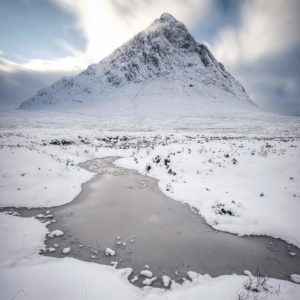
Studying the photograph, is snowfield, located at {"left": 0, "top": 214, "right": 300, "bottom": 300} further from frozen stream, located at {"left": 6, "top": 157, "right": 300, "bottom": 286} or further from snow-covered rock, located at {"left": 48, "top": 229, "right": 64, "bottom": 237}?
snow-covered rock, located at {"left": 48, "top": 229, "right": 64, "bottom": 237}

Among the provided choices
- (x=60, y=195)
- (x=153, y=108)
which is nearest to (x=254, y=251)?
(x=60, y=195)

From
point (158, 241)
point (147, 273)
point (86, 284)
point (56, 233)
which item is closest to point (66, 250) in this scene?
point (56, 233)

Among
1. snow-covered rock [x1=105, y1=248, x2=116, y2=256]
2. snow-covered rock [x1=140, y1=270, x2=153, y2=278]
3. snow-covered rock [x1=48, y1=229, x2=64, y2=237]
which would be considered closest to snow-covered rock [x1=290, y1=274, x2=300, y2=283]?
snow-covered rock [x1=140, y1=270, x2=153, y2=278]

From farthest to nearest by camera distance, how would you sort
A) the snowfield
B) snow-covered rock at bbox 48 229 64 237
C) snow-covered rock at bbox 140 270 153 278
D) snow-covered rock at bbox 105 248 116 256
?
snow-covered rock at bbox 48 229 64 237, snow-covered rock at bbox 105 248 116 256, snow-covered rock at bbox 140 270 153 278, the snowfield

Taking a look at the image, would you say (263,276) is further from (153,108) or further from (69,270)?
(153,108)

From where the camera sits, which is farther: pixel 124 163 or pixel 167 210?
pixel 124 163

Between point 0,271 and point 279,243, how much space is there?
9.32 meters

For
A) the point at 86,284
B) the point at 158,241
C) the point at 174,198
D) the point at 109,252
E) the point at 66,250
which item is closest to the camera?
the point at 86,284

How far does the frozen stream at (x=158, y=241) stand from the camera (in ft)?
23.8

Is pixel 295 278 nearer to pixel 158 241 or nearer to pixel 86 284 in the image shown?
pixel 158 241

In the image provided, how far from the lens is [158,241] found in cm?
862

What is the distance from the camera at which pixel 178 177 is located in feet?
55.2

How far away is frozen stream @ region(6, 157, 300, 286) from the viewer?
725 centimetres

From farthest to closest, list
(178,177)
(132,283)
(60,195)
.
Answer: (178,177), (60,195), (132,283)
